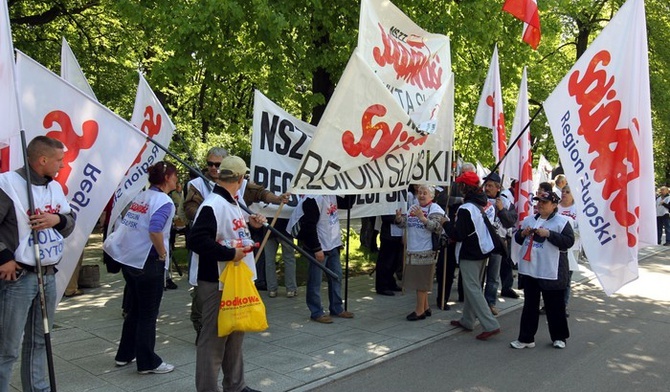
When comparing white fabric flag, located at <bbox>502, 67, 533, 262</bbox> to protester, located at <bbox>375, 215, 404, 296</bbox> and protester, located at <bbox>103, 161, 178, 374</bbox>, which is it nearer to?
protester, located at <bbox>375, 215, 404, 296</bbox>

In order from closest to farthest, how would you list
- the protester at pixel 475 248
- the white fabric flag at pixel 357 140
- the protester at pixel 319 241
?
1. the white fabric flag at pixel 357 140
2. the protester at pixel 475 248
3. the protester at pixel 319 241

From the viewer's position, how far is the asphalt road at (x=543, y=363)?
204 inches

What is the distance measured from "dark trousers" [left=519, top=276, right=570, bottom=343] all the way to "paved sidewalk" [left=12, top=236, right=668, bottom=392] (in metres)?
1.00

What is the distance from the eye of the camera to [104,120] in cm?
458

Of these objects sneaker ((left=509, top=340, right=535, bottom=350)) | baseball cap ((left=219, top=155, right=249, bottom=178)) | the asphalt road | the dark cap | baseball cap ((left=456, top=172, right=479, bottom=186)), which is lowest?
the asphalt road

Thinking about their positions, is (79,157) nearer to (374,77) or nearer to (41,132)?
(41,132)

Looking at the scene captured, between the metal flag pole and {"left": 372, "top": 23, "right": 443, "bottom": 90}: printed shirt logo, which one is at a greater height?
{"left": 372, "top": 23, "right": 443, "bottom": 90}: printed shirt logo

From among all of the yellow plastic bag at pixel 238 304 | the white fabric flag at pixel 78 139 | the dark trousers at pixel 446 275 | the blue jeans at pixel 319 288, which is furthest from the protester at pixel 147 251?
the dark trousers at pixel 446 275

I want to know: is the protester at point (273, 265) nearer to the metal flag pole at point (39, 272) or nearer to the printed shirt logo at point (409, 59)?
the printed shirt logo at point (409, 59)

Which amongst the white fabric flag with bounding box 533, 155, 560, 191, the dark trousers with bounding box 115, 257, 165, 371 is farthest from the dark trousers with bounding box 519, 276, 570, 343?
the white fabric flag with bounding box 533, 155, 560, 191

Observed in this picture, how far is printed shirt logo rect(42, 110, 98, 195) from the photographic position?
14.4 ft

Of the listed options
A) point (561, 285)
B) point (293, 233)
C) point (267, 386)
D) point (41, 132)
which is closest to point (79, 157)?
point (41, 132)

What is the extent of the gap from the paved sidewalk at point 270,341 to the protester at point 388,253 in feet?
1.05

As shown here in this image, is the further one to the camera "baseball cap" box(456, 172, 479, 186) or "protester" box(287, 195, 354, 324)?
"protester" box(287, 195, 354, 324)
